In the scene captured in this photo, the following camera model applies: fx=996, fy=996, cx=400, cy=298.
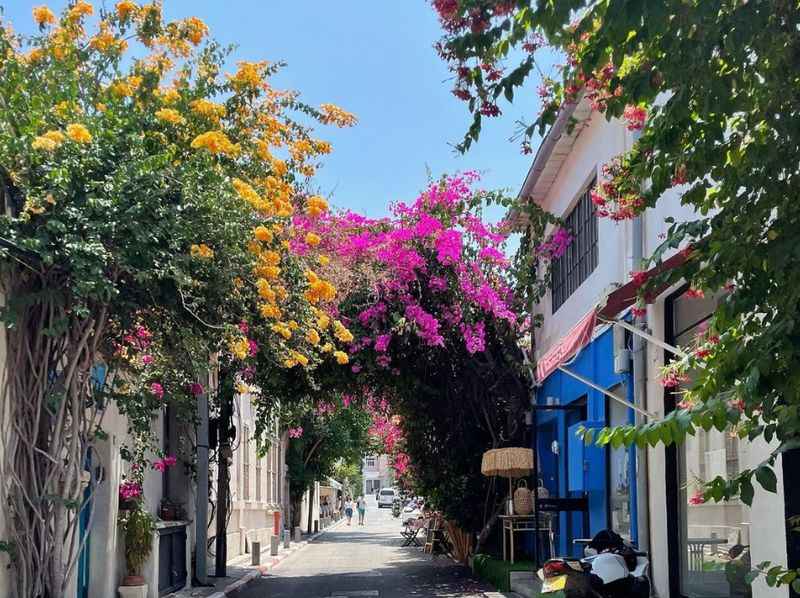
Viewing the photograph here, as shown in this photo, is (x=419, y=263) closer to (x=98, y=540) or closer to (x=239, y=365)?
(x=239, y=365)

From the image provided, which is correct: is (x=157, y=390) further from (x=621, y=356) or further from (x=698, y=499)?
(x=698, y=499)

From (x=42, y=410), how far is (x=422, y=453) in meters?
12.8

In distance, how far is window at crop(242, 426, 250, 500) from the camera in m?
27.5

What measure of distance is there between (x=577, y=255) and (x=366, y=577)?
8.02 m

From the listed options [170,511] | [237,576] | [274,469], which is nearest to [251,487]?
[274,469]

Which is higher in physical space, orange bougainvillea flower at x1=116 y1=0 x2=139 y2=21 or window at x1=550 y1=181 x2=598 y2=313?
orange bougainvillea flower at x1=116 y1=0 x2=139 y2=21

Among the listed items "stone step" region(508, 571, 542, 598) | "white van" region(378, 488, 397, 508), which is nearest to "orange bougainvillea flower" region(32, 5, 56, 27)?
"stone step" region(508, 571, 542, 598)

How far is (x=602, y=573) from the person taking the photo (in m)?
8.13

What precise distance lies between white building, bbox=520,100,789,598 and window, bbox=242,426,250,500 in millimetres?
11387

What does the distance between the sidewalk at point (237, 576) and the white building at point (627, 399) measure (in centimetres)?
583

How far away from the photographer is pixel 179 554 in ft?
53.4

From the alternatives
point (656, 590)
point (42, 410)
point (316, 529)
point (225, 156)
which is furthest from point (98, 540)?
point (316, 529)

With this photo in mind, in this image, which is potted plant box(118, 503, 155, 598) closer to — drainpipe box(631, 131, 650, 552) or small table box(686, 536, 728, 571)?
drainpipe box(631, 131, 650, 552)

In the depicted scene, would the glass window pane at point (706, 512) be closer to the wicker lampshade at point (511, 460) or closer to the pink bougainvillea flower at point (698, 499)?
the pink bougainvillea flower at point (698, 499)
